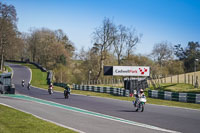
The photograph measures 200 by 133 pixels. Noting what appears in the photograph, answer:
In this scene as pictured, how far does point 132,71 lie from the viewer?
4166cm

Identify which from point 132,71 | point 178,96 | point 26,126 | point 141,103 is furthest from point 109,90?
point 26,126

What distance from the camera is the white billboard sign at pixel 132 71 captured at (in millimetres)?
41344

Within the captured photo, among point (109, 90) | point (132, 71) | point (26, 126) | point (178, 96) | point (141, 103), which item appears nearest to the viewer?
point (26, 126)

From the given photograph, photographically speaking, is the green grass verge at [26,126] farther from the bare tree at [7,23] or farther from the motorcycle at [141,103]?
the bare tree at [7,23]

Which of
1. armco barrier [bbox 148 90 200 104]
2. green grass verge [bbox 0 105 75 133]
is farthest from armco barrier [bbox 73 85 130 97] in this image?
green grass verge [bbox 0 105 75 133]

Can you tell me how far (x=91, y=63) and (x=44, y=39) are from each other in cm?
2725

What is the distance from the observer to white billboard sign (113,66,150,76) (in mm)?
41344

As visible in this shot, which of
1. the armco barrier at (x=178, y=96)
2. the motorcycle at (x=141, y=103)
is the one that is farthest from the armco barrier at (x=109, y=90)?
→ the motorcycle at (x=141, y=103)

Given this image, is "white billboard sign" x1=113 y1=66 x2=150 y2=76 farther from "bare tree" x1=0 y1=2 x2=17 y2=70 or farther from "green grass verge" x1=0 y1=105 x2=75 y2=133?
"bare tree" x1=0 y1=2 x2=17 y2=70

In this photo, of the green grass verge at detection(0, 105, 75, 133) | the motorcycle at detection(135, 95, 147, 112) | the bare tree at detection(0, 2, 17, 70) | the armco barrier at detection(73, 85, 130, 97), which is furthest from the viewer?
the bare tree at detection(0, 2, 17, 70)

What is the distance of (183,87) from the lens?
134ft

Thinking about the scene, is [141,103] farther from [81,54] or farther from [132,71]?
[81,54]

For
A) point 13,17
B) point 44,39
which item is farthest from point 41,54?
point 13,17

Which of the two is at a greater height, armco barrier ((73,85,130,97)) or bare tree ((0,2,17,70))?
bare tree ((0,2,17,70))
